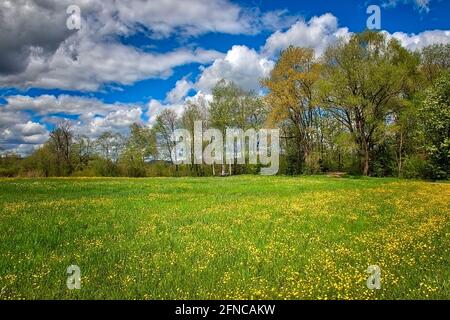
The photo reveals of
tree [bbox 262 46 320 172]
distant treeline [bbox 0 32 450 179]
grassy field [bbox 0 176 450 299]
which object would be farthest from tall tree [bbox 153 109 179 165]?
grassy field [bbox 0 176 450 299]

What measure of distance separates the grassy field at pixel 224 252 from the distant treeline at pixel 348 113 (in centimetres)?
3429

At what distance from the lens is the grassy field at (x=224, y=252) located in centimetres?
773

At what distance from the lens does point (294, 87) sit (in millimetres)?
60625

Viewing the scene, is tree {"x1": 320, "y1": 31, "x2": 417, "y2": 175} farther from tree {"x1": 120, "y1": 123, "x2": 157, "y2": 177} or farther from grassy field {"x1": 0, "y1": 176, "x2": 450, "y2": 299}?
tree {"x1": 120, "y1": 123, "x2": 157, "y2": 177}

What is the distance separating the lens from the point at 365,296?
293 inches

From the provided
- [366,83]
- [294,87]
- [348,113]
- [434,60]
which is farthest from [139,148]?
[434,60]

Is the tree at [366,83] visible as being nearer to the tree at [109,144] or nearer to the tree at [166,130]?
the tree at [166,130]

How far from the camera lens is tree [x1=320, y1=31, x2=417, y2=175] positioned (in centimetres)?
5194

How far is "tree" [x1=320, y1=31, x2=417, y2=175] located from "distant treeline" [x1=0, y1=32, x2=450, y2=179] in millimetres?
142

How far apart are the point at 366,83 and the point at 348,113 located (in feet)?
18.8

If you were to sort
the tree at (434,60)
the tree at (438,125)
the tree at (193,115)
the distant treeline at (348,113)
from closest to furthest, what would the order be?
A: 1. the tree at (438,125)
2. the distant treeline at (348,113)
3. the tree at (434,60)
4. the tree at (193,115)

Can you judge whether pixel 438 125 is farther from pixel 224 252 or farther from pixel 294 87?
pixel 224 252

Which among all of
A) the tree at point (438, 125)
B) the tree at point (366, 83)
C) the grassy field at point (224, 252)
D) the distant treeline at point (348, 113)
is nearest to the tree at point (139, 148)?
the distant treeline at point (348, 113)

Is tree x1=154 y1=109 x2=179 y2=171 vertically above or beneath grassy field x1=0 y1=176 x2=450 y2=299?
above
